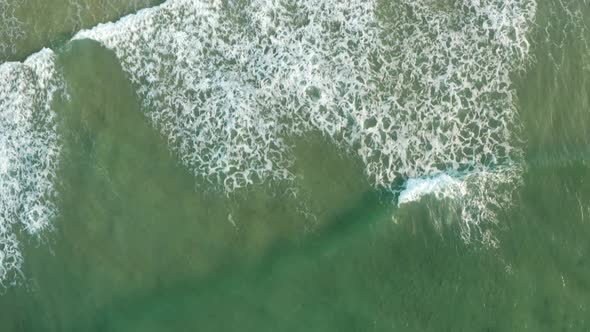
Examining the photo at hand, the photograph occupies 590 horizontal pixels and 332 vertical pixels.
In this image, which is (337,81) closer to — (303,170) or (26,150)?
(303,170)

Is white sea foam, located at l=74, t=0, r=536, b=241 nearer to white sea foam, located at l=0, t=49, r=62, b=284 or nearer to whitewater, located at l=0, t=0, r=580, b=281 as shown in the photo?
whitewater, located at l=0, t=0, r=580, b=281

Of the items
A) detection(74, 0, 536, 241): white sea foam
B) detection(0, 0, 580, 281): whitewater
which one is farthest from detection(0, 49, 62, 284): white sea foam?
detection(74, 0, 536, 241): white sea foam

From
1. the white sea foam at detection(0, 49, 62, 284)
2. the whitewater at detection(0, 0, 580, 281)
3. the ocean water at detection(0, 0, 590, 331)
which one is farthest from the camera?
the white sea foam at detection(0, 49, 62, 284)

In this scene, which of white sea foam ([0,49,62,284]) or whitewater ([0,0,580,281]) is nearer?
whitewater ([0,0,580,281])

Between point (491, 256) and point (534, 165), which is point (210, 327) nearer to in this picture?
point (491, 256)

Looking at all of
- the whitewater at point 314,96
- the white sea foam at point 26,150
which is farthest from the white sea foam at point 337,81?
the white sea foam at point 26,150

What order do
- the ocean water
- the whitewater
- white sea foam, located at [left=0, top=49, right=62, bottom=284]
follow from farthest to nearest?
white sea foam, located at [left=0, top=49, right=62, bottom=284], the whitewater, the ocean water
